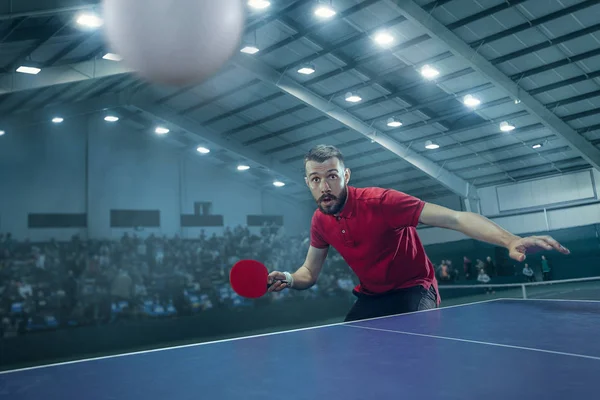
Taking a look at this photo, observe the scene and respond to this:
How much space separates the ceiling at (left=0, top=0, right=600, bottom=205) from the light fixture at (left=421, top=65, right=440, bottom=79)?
0.09m

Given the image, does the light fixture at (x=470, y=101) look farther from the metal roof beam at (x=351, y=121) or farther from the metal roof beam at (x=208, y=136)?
the metal roof beam at (x=208, y=136)

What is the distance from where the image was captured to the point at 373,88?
43.6 feet

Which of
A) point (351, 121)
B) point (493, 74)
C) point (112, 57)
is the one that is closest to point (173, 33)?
point (112, 57)

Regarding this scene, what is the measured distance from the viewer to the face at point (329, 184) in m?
3.00

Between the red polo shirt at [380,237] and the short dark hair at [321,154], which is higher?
the short dark hair at [321,154]

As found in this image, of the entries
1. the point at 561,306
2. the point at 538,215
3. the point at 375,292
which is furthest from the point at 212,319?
the point at 538,215

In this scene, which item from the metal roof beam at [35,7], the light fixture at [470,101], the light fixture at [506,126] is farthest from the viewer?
the light fixture at [506,126]

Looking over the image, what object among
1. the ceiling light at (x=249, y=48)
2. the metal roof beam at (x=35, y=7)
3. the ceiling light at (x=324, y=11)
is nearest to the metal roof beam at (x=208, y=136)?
the ceiling light at (x=249, y=48)

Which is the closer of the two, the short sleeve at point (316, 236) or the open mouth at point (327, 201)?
the open mouth at point (327, 201)

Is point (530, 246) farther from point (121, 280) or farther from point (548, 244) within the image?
point (121, 280)

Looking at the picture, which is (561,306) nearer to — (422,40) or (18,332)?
(18,332)

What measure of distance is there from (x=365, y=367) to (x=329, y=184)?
1670mm

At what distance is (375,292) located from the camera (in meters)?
3.17

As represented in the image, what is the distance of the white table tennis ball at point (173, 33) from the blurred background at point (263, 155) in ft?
2.01
